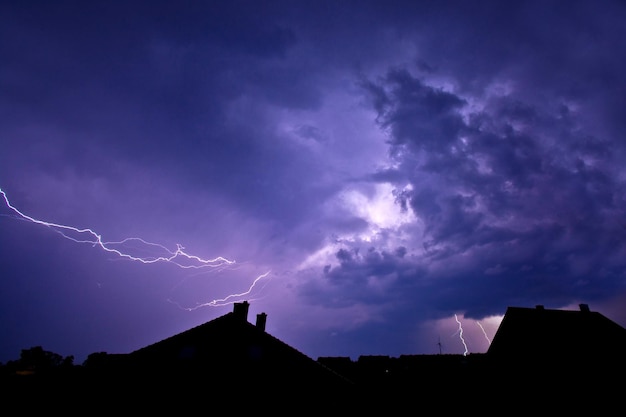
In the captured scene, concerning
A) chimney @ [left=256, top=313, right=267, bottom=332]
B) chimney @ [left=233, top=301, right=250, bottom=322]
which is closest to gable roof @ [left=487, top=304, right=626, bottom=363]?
chimney @ [left=256, top=313, right=267, bottom=332]

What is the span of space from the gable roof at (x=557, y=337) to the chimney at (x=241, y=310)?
67.3 ft

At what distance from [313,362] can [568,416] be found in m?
16.6

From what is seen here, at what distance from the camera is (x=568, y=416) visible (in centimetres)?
1962

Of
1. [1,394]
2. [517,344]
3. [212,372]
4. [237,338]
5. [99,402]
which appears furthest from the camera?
[517,344]

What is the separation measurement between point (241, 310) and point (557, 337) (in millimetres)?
23698

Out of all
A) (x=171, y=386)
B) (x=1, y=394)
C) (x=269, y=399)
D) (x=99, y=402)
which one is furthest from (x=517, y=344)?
(x=1, y=394)

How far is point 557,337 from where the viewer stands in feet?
75.5

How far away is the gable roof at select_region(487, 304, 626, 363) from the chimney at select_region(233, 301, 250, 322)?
20.5m

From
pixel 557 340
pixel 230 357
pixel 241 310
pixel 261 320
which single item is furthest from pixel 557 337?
pixel 230 357

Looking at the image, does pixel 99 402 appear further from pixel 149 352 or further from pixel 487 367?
pixel 487 367

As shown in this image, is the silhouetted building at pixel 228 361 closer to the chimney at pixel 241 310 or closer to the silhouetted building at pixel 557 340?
the chimney at pixel 241 310

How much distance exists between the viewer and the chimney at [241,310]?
2213 centimetres

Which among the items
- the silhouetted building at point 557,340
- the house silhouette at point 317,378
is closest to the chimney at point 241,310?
the house silhouette at point 317,378

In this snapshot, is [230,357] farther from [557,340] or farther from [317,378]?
[557,340]
